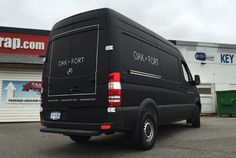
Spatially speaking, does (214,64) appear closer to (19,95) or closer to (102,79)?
(19,95)

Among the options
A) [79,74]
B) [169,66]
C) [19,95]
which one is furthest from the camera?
[19,95]

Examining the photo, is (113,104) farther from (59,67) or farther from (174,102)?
(174,102)

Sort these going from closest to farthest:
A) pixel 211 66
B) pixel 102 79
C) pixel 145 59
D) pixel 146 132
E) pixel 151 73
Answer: pixel 102 79 < pixel 146 132 < pixel 145 59 < pixel 151 73 < pixel 211 66

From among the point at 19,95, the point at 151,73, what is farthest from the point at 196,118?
the point at 19,95

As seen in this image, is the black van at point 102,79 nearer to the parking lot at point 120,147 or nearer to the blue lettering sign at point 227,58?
the parking lot at point 120,147

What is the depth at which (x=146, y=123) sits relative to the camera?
6.04 metres

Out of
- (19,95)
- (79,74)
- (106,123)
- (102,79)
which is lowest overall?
(106,123)

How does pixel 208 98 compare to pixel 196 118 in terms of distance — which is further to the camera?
pixel 208 98

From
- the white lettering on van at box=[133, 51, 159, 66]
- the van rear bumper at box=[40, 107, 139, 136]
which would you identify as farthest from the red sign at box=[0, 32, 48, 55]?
the van rear bumper at box=[40, 107, 139, 136]

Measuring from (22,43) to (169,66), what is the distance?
32.3 ft

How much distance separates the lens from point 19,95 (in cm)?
1358

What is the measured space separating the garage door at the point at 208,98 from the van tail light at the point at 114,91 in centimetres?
1467

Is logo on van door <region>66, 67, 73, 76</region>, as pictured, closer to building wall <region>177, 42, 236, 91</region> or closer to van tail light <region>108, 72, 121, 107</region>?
van tail light <region>108, 72, 121, 107</region>

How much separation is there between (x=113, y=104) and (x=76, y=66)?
3.92 ft
